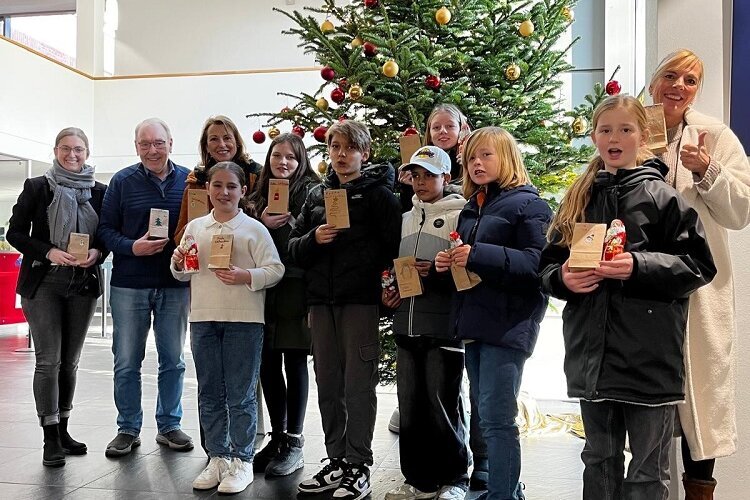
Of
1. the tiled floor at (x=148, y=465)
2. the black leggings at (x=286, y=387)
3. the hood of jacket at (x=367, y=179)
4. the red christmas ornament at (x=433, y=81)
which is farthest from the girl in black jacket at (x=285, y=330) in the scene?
the red christmas ornament at (x=433, y=81)

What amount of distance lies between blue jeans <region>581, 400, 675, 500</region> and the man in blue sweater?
8.32 ft

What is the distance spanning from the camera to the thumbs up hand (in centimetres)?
245

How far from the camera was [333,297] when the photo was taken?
10.8ft

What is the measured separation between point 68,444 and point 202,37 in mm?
10497

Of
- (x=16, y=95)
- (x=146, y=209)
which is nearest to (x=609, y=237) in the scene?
(x=146, y=209)

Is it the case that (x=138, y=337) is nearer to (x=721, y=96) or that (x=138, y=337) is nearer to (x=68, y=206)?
(x=68, y=206)

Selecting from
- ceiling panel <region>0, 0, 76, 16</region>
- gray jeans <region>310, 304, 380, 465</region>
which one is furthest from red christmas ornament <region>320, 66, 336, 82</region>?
ceiling panel <region>0, 0, 76, 16</region>

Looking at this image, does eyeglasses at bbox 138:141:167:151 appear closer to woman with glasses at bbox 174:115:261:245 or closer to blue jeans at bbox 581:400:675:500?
woman with glasses at bbox 174:115:261:245

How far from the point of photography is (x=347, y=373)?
3312 millimetres

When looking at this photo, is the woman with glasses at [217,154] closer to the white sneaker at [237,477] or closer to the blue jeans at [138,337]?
the blue jeans at [138,337]

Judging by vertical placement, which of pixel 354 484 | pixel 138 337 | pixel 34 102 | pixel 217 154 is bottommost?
pixel 354 484

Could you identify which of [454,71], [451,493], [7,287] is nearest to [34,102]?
[7,287]

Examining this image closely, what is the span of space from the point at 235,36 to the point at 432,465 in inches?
447

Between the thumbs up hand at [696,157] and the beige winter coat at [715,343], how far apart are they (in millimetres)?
26
